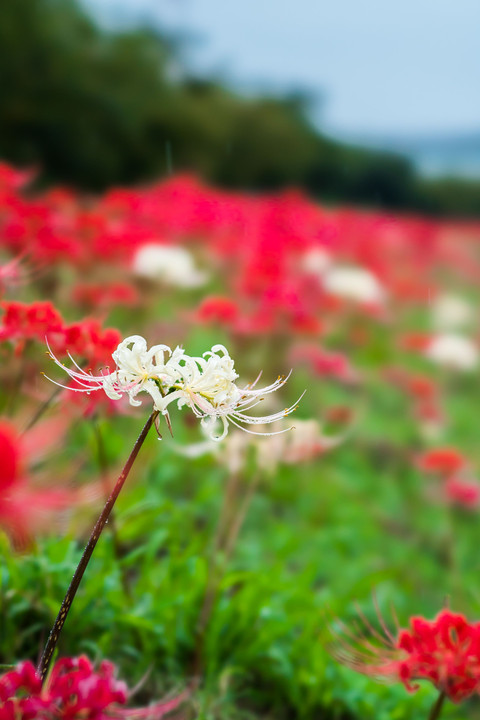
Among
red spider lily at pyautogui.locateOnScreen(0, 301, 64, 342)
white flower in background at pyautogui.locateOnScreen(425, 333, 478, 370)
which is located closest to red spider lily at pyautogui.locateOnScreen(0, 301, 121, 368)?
red spider lily at pyautogui.locateOnScreen(0, 301, 64, 342)

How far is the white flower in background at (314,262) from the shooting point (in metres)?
2.72

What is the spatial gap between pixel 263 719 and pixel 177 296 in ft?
5.77

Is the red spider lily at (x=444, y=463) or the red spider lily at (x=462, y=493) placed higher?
the red spider lily at (x=444, y=463)

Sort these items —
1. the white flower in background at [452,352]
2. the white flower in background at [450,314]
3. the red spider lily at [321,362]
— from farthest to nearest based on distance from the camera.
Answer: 1. the white flower in background at [450,314]
2. the white flower in background at [452,352]
3. the red spider lily at [321,362]

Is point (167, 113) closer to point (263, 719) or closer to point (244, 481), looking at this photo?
point (244, 481)

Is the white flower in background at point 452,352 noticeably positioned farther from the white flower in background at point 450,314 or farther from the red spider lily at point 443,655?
the red spider lily at point 443,655

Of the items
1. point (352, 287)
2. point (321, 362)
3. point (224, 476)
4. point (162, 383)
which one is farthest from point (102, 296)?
point (352, 287)

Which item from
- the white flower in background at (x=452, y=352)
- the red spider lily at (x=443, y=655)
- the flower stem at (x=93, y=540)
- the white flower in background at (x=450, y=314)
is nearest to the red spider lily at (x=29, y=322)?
the flower stem at (x=93, y=540)

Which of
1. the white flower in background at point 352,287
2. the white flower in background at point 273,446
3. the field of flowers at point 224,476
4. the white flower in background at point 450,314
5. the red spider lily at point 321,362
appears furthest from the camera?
the white flower in background at point 450,314

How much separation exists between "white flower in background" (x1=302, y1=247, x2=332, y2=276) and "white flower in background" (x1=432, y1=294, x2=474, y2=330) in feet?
4.44

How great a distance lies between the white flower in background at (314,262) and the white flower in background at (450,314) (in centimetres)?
135

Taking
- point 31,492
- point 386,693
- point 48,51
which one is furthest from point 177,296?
point 48,51

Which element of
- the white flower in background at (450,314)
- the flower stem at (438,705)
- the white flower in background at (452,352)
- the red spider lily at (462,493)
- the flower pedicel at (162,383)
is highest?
the white flower in background at (450,314)

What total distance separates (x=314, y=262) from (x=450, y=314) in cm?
152
